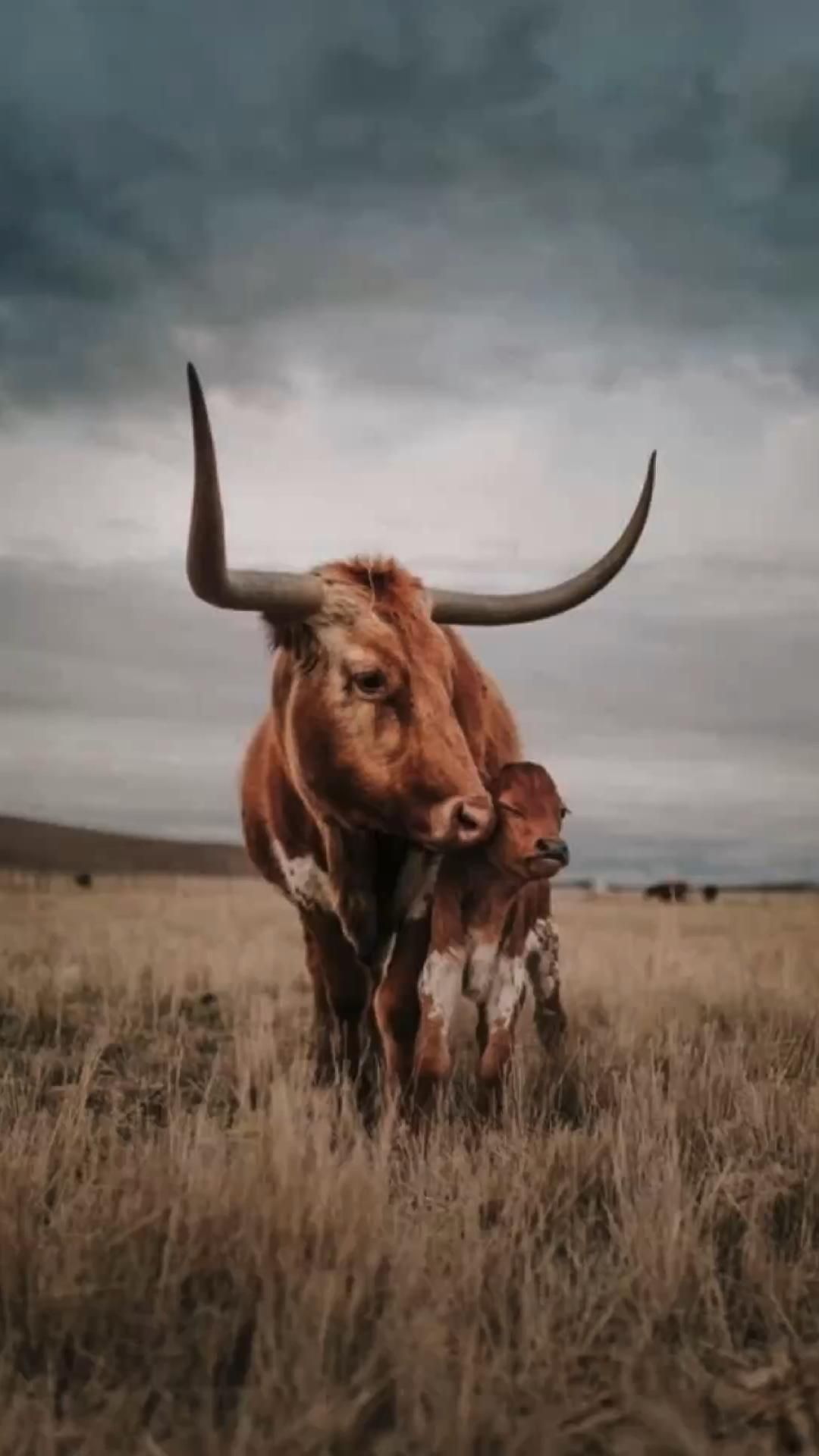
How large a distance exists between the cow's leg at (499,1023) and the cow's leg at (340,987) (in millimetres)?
574

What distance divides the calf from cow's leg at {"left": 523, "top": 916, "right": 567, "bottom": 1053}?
2.73ft

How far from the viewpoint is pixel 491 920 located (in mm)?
4410

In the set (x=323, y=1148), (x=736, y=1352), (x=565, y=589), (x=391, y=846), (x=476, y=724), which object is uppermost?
(x=565, y=589)

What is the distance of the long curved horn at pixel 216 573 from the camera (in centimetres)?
366

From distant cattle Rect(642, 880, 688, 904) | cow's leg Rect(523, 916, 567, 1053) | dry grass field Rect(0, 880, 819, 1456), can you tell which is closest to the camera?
dry grass field Rect(0, 880, 819, 1456)

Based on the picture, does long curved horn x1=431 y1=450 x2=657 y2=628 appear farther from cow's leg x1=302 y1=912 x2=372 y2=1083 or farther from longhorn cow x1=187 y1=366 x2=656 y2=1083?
cow's leg x1=302 y1=912 x2=372 y2=1083

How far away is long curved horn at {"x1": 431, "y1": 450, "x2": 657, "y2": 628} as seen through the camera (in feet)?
15.1

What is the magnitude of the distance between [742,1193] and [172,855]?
28.0 meters

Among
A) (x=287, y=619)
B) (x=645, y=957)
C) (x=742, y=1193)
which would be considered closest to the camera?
(x=742, y=1193)

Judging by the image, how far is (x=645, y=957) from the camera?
867cm

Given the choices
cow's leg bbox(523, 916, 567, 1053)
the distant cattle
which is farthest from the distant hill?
cow's leg bbox(523, 916, 567, 1053)

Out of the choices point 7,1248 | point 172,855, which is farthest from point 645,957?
point 172,855

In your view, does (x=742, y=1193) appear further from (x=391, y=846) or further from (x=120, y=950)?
(x=120, y=950)

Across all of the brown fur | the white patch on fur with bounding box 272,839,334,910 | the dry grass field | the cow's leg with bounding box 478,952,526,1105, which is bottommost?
the dry grass field
